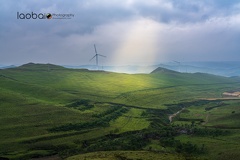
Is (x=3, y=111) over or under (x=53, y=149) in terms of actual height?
over

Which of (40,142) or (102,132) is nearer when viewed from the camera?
(40,142)

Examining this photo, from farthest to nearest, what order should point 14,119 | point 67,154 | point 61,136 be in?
point 14,119 → point 61,136 → point 67,154

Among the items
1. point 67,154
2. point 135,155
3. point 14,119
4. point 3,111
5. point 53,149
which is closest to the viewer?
point 135,155

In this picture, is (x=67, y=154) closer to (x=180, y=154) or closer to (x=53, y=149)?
(x=53, y=149)

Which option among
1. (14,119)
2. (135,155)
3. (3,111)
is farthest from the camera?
(3,111)

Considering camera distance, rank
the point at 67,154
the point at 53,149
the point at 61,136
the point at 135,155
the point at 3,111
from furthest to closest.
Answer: the point at 3,111
the point at 61,136
the point at 53,149
the point at 67,154
the point at 135,155

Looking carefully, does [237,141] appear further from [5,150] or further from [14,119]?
[14,119]

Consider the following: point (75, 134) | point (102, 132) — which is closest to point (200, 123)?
point (102, 132)

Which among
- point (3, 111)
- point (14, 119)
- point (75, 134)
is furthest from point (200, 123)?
point (3, 111)

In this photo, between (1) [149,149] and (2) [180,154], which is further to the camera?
(1) [149,149]
